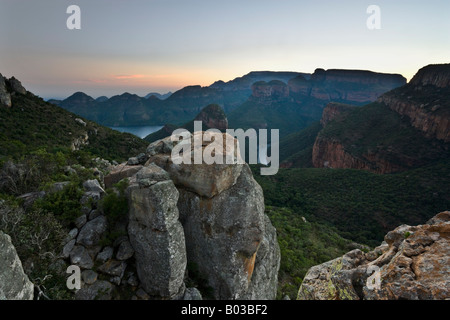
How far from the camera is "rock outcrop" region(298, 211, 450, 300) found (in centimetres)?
584

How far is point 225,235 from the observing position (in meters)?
11.5

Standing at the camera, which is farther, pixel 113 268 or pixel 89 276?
pixel 113 268

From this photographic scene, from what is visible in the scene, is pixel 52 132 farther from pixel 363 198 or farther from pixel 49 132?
pixel 363 198

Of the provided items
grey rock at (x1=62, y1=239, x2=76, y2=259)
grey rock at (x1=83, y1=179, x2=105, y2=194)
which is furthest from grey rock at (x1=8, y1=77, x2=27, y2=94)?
grey rock at (x1=62, y1=239, x2=76, y2=259)

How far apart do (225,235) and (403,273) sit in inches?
297

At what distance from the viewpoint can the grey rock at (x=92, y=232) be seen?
9.64 metres

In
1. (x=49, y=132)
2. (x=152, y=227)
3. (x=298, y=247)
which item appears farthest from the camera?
(x=49, y=132)

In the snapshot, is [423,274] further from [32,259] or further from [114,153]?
[114,153]

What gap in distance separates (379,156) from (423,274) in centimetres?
7846

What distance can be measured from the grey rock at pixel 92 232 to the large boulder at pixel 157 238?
1.46 meters

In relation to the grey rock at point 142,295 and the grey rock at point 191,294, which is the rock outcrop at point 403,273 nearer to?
the grey rock at point 191,294

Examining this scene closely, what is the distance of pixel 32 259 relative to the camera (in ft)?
27.5

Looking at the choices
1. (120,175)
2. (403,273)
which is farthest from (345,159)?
(120,175)
